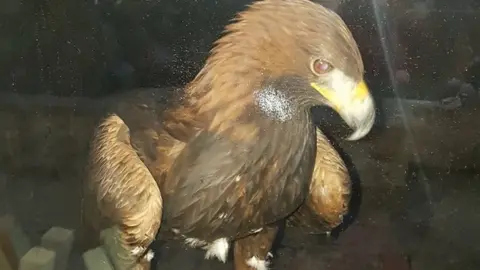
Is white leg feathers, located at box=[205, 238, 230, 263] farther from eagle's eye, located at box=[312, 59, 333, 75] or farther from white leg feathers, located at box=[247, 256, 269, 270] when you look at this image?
eagle's eye, located at box=[312, 59, 333, 75]

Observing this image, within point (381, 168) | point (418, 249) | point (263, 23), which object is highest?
point (263, 23)

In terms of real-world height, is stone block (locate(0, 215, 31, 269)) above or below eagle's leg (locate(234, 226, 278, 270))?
above

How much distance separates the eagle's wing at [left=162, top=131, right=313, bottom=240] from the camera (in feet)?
2.31

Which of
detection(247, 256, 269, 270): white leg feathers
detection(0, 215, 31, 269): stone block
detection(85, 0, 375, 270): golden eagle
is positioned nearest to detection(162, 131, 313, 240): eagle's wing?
detection(85, 0, 375, 270): golden eagle

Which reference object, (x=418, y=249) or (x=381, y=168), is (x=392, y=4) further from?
(x=418, y=249)

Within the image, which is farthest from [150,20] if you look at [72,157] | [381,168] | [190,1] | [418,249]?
[418,249]

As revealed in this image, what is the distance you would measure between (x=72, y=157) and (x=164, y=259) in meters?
0.16

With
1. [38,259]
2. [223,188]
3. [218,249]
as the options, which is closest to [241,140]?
[223,188]

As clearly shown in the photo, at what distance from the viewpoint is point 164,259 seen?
82 cm

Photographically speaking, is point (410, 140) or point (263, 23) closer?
point (263, 23)

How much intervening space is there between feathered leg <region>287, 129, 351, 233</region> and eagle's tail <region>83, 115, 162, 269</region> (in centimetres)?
18

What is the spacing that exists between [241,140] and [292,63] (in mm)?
100

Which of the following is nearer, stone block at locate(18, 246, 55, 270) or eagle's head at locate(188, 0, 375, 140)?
eagle's head at locate(188, 0, 375, 140)

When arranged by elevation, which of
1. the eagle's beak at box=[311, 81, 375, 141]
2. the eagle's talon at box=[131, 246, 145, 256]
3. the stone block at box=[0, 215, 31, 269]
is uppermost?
the eagle's beak at box=[311, 81, 375, 141]
